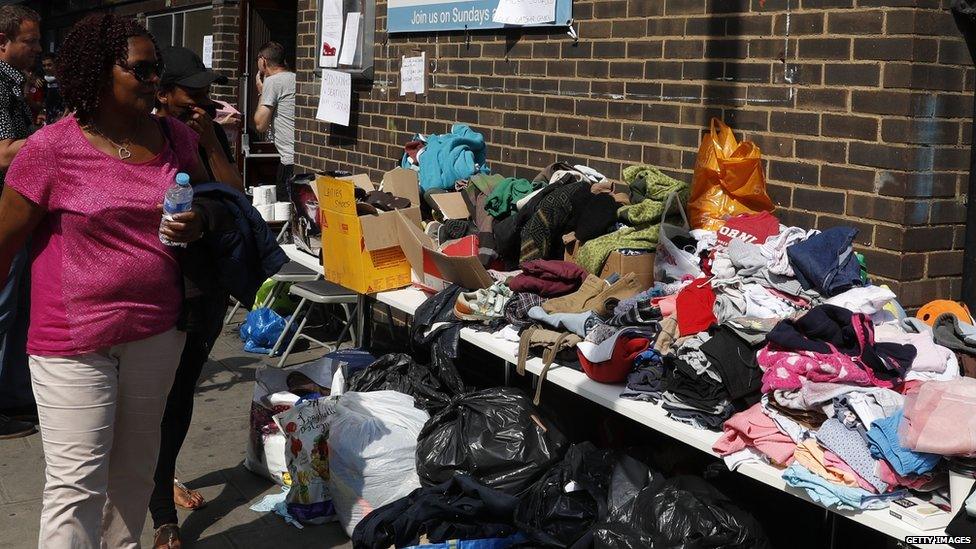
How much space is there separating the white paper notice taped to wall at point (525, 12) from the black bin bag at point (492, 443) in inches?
96.8

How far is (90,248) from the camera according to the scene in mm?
3412

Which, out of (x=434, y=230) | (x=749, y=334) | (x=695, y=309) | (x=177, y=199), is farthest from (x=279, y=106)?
(x=749, y=334)

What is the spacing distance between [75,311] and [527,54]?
3658mm

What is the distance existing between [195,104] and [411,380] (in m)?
1.83

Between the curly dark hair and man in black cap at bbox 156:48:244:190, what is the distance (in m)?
0.77

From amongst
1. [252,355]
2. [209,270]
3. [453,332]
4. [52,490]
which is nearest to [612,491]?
[453,332]

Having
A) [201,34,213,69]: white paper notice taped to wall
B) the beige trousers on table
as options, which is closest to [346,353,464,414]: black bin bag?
the beige trousers on table

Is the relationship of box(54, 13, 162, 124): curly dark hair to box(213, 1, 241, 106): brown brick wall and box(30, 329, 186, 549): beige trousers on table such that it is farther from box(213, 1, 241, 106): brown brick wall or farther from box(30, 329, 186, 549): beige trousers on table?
box(213, 1, 241, 106): brown brick wall

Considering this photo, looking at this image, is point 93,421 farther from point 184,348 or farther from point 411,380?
point 411,380

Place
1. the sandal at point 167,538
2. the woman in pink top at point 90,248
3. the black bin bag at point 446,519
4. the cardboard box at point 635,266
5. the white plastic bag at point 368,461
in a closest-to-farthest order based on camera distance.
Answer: the woman in pink top at point 90,248
the black bin bag at point 446,519
the sandal at point 167,538
the white plastic bag at point 368,461
the cardboard box at point 635,266

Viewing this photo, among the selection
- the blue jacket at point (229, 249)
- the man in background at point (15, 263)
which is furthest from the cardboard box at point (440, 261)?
the man in background at point (15, 263)

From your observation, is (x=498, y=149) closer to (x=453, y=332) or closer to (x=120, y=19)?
(x=453, y=332)

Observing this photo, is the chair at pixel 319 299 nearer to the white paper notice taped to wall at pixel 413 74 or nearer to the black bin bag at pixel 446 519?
the white paper notice taped to wall at pixel 413 74

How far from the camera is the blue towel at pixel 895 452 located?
3.14 meters
